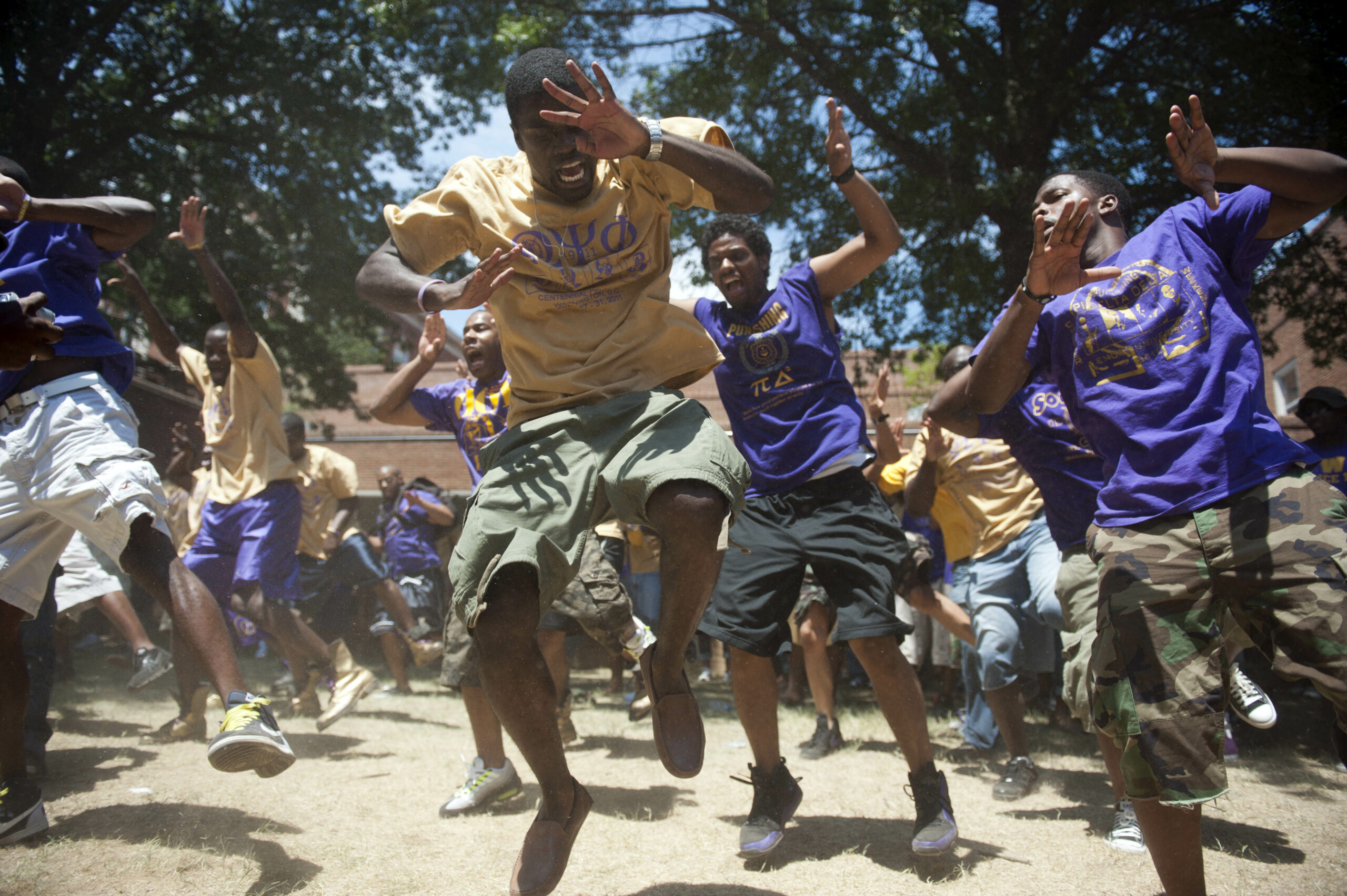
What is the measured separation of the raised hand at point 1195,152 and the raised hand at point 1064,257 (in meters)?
0.25

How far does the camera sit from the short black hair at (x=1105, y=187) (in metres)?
3.01

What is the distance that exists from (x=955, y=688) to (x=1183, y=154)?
17.9ft

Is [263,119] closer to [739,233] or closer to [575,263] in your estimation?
[739,233]

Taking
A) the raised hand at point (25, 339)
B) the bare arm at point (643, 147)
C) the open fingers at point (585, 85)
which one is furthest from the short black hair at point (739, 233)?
the raised hand at point (25, 339)

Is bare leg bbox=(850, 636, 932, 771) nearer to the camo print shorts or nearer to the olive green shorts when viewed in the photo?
the camo print shorts

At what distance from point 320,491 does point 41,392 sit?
4.65 meters

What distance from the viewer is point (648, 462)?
8.06ft

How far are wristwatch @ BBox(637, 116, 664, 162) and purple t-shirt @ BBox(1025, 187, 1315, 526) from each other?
132cm

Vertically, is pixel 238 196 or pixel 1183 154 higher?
pixel 238 196

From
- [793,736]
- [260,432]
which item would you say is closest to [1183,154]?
[793,736]

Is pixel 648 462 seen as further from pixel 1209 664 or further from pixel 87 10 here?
pixel 87 10

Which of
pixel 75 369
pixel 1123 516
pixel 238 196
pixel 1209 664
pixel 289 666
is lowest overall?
pixel 289 666

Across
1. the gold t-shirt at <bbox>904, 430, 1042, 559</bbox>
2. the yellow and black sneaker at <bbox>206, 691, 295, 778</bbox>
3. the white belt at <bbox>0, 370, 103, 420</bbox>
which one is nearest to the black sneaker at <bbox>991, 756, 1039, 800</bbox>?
the gold t-shirt at <bbox>904, 430, 1042, 559</bbox>

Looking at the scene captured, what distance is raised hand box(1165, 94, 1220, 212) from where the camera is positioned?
2.42 m
